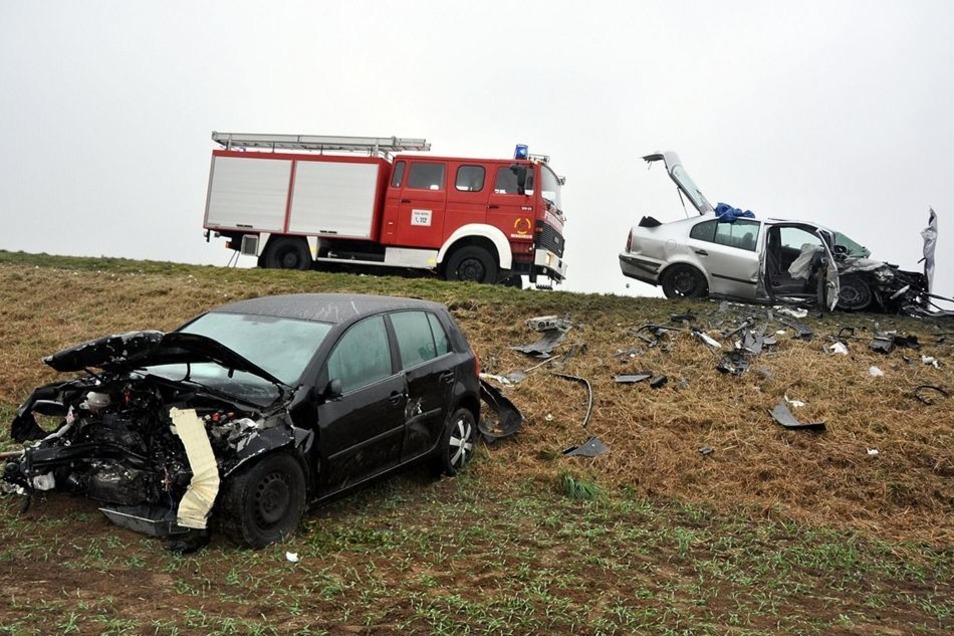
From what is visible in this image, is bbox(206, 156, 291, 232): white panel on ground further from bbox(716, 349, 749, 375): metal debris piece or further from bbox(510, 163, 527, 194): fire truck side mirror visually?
bbox(716, 349, 749, 375): metal debris piece

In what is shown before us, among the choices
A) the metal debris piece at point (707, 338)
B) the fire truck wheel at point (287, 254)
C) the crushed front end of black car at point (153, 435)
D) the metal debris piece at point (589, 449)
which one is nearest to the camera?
the crushed front end of black car at point (153, 435)

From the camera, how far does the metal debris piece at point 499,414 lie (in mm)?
7500

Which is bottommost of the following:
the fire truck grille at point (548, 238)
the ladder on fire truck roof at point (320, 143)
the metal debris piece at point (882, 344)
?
the metal debris piece at point (882, 344)

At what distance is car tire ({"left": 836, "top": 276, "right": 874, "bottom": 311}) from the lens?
12062 mm

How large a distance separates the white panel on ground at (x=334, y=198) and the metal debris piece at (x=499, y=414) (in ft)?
26.0

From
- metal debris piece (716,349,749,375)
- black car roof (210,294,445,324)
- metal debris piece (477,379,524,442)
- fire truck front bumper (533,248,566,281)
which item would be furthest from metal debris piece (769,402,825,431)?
fire truck front bumper (533,248,566,281)

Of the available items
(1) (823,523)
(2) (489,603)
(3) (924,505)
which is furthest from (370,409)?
(3) (924,505)

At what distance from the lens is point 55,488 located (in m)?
4.57

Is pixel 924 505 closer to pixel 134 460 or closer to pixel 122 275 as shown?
pixel 134 460

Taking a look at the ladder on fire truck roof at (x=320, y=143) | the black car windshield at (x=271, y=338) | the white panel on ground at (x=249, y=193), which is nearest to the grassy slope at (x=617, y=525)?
the black car windshield at (x=271, y=338)

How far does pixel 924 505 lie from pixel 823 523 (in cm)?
112

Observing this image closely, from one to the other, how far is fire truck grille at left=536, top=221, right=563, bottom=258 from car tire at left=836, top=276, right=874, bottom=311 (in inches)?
191

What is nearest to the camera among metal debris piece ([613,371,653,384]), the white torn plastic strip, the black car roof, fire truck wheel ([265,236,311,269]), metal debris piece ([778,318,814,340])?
the white torn plastic strip

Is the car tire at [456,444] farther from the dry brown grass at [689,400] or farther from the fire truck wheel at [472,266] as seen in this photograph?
the fire truck wheel at [472,266]
